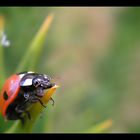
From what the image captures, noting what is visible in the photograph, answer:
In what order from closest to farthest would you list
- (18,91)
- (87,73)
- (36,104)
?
(36,104) < (18,91) < (87,73)

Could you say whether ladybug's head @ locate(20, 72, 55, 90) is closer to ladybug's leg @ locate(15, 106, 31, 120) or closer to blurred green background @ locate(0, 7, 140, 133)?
ladybug's leg @ locate(15, 106, 31, 120)

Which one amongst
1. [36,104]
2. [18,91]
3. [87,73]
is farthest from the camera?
[87,73]

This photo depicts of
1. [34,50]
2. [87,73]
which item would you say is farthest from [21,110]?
[87,73]

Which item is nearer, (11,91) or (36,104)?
(36,104)

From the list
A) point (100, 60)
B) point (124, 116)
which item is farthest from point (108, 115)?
point (124, 116)

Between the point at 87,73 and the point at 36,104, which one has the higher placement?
the point at 87,73

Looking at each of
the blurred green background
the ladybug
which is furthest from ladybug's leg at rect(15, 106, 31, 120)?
the blurred green background

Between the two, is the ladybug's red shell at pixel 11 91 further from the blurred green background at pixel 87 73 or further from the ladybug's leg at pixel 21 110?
the blurred green background at pixel 87 73

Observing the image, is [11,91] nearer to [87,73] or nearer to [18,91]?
[18,91]
